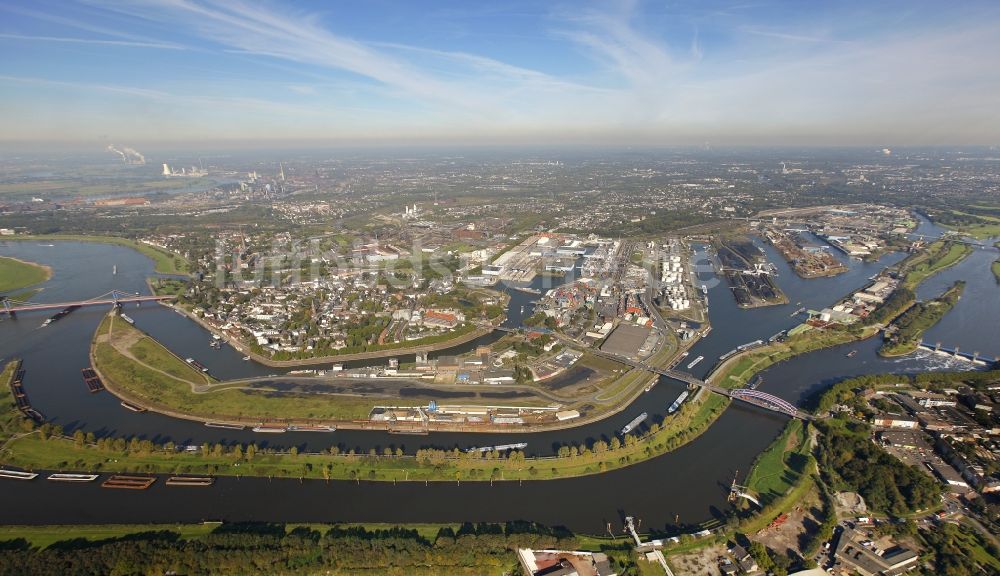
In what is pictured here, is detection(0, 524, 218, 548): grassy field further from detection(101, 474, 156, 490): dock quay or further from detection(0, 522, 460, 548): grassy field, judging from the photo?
detection(101, 474, 156, 490): dock quay

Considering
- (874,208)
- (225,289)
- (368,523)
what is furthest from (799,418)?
(874,208)

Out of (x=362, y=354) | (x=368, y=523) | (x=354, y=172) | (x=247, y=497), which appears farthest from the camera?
(x=354, y=172)

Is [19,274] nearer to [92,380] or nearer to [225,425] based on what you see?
[92,380]

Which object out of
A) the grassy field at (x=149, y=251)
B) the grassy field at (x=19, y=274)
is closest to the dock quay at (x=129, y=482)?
the grassy field at (x=149, y=251)

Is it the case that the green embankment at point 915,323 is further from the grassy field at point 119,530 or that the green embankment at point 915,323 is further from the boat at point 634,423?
the grassy field at point 119,530

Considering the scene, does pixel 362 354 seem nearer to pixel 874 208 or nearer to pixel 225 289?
pixel 225 289

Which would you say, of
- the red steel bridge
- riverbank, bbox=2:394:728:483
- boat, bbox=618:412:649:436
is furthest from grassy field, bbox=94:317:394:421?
the red steel bridge
